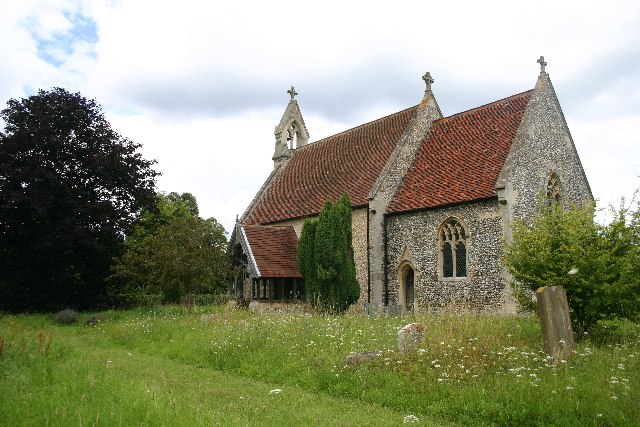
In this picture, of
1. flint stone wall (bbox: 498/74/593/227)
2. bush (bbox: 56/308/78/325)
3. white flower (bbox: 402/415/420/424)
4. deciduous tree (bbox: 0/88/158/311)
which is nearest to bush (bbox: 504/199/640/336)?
white flower (bbox: 402/415/420/424)

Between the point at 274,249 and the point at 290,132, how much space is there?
1119 cm

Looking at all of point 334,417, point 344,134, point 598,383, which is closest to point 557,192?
point 344,134

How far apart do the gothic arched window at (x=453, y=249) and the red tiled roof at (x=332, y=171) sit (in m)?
3.83

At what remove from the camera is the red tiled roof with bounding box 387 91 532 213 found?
20.0m

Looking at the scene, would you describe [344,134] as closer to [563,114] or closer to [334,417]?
[563,114]

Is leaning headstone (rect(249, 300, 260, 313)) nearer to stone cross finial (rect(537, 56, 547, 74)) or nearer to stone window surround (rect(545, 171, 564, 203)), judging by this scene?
stone window surround (rect(545, 171, 564, 203))

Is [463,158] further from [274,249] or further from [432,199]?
[274,249]

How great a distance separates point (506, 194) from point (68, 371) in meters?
14.5

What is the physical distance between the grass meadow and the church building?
233 inches

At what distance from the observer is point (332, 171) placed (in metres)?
27.0

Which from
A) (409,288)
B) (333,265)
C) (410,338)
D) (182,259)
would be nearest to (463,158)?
(409,288)

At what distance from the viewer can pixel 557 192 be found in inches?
827

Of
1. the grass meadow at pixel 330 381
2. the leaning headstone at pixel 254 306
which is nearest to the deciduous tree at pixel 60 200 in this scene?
the leaning headstone at pixel 254 306

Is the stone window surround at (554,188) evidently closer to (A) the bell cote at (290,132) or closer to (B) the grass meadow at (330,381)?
A: (B) the grass meadow at (330,381)
